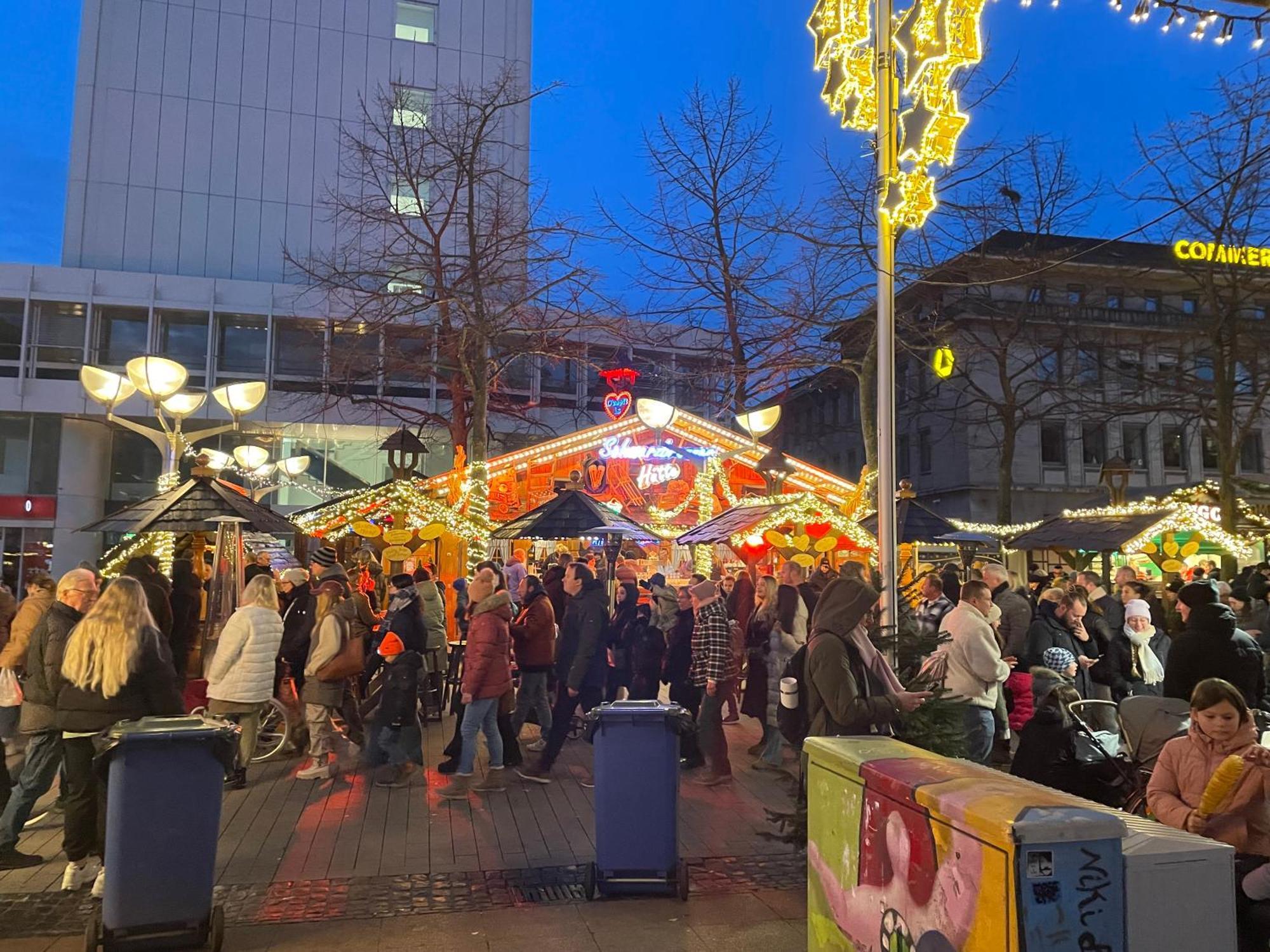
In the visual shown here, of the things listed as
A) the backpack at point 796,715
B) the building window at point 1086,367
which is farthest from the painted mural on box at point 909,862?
the building window at point 1086,367

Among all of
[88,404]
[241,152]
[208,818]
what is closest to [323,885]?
[208,818]

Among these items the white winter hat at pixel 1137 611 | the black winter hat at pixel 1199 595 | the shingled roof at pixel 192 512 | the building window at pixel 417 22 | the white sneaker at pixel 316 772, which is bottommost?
the white sneaker at pixel 316 772

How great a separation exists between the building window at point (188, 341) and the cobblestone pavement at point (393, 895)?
99.9ft

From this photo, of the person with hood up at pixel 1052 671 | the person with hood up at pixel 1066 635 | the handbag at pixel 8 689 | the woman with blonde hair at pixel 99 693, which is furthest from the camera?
the person with hood up at pixel 1066 635

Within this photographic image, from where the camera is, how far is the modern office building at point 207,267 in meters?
31.3

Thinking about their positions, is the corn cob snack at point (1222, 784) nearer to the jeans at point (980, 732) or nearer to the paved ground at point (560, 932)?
the paved ground at point (560, 932)

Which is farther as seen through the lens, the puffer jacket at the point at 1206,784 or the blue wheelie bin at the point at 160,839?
the blue wheelie bin at the point at 160,839

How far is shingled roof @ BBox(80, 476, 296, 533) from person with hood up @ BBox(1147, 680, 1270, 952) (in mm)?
8432

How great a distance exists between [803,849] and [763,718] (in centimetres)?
352

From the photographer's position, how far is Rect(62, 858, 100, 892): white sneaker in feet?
17.5

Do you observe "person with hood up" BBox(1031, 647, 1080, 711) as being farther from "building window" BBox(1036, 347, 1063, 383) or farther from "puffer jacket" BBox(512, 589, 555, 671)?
"building window" BBox(1036, 347, 1063, 383)

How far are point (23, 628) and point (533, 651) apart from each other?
3.93 m

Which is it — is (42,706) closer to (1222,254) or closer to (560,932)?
(560,932)

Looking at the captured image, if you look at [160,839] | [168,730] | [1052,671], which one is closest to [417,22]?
[1052,671]
